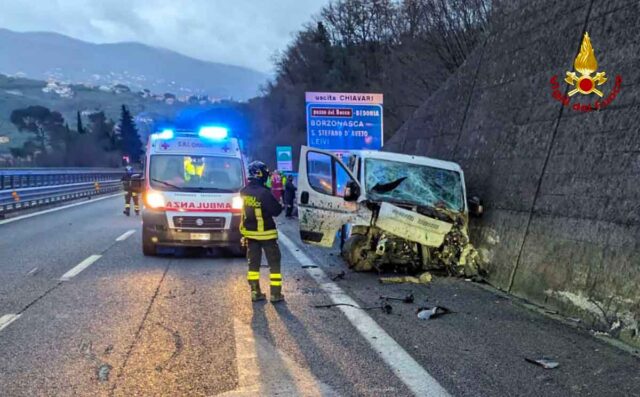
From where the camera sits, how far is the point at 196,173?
1080 centimetres

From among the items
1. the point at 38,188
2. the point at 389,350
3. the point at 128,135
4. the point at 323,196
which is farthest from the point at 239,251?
the point at 128,135

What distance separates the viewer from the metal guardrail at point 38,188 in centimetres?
1852

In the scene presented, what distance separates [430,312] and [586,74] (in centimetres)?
351

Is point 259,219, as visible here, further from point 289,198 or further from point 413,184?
point 289,198

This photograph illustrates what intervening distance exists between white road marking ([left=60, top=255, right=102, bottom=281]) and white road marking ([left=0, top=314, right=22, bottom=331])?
Result: 79.9 inches

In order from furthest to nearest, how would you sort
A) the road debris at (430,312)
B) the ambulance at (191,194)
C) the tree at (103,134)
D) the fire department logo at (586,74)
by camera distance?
the tree at (103,134) < the ambulance at (191,194) < the fire department logo at (586,74) < the road debris at (430,312)

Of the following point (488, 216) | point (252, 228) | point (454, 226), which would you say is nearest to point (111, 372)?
point (252, 228)

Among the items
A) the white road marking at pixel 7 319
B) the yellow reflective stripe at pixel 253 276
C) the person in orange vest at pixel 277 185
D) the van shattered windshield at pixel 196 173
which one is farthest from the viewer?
the person in orange vest at pixel 277 185

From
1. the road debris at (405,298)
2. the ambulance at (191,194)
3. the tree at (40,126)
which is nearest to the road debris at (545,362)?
the road debris at (405,298)

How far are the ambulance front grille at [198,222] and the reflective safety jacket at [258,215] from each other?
3.24 m

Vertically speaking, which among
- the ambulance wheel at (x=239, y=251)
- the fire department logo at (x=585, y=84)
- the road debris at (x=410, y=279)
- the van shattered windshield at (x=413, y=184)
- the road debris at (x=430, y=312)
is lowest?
the ambulance wheel at (x=239, y=251)

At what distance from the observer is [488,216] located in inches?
331

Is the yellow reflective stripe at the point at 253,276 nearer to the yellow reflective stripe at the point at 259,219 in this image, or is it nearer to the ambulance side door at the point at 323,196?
the yellow reflective stripe at the point at 259,219

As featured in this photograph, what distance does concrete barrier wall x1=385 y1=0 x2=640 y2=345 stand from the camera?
5480 mm
